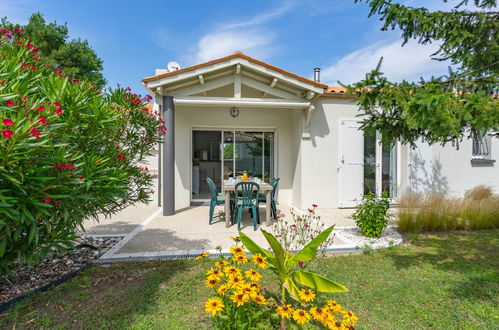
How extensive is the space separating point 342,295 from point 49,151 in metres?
3.05

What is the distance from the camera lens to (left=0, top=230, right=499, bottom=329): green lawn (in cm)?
220

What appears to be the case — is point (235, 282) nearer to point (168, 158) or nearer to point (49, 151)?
point (49, 151)

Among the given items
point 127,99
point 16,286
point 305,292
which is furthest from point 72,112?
point 305,292

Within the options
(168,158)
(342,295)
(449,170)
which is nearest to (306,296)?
(342,295)

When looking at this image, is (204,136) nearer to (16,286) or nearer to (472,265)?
(16,286)

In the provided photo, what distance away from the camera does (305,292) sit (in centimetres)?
183

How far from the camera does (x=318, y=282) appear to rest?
185 centimetres

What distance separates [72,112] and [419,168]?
351 inches

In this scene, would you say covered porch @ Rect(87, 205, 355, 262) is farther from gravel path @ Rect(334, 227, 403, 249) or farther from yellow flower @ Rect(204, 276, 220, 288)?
yellow flower @ Rect(204, 276, 220, 288)

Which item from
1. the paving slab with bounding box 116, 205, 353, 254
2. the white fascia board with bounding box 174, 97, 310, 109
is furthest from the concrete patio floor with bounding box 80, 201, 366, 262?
the white fascia board with bounding box 174, 97, 310, 109

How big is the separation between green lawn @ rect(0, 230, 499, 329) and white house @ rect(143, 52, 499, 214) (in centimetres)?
360

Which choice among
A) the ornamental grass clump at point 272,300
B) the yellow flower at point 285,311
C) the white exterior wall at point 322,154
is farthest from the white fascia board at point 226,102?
the yellow flower at point 285,311

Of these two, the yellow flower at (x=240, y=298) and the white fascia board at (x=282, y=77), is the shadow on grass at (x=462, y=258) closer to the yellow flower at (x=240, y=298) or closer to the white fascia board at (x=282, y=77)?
the yellow flower at (x=240, y=298)

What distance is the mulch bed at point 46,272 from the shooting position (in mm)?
2689
